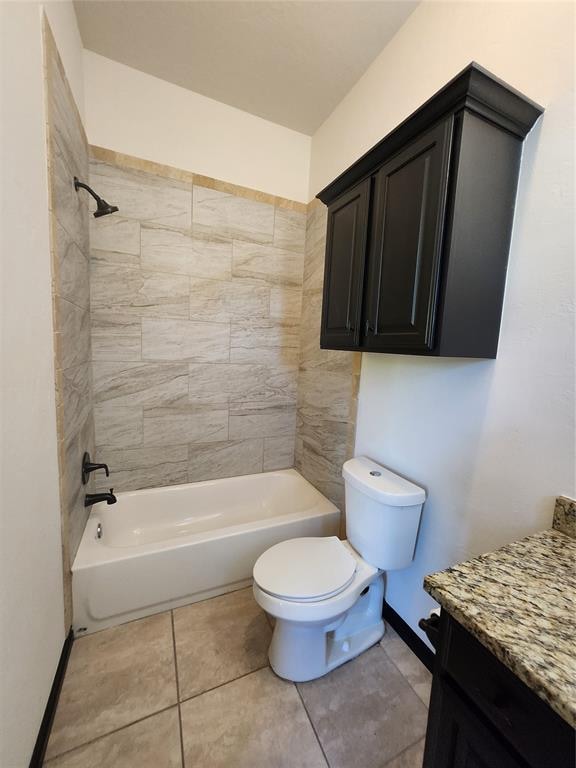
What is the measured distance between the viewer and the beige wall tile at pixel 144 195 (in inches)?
69.0

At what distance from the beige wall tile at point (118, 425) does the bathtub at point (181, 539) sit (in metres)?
0.34

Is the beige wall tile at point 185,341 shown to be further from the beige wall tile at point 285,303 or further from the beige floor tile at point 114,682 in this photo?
the beige floor tile at point 114,682

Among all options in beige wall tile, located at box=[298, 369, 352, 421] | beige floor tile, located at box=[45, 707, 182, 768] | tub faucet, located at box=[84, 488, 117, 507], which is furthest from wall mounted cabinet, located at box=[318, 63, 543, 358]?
tub faucet, located at box=[84, 488, 117, 507]

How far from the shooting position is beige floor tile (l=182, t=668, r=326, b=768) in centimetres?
100

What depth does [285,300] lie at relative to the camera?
2281 millimetres

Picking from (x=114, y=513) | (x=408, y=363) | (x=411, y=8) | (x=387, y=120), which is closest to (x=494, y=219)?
(x=408, y=363)

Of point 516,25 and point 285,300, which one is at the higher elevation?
point 516,25

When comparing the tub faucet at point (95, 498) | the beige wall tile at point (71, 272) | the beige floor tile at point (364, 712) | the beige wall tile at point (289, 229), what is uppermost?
the beige wall tile at point (289, 229)

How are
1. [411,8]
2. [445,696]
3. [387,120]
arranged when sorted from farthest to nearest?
[387,120] < [411,8] < [445,696]

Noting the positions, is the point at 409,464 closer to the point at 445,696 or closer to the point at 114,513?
the point at 445,696

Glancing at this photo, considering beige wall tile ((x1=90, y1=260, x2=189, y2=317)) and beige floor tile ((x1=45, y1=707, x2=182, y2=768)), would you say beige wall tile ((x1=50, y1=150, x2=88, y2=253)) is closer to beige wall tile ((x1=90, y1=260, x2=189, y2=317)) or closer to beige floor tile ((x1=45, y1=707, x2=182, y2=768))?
beige wall tile ((x1=90, y1=260, x2=189, y2=317))

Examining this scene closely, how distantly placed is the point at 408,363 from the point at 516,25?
1.13m

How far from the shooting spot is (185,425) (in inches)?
83.5

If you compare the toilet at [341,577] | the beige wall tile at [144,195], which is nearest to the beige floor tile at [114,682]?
the toilet at [341,577]
